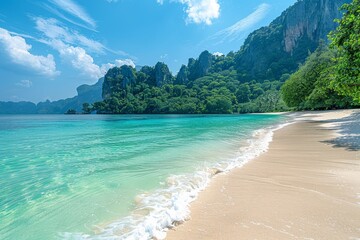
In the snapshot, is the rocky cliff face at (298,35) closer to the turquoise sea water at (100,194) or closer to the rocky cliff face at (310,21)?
the rocky cliff face at (310,21)

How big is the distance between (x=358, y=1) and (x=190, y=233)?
1869 cm

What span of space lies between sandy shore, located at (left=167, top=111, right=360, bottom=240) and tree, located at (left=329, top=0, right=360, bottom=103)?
26.1 feet

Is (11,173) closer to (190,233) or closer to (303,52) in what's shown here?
(190,233)

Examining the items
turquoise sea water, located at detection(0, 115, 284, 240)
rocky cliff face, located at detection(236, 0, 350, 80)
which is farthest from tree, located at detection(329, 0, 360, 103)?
rocky cliff face, located at detection(236, 0, 350, 80)

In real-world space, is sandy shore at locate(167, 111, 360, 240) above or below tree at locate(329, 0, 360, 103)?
below

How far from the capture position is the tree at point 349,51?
13008mm

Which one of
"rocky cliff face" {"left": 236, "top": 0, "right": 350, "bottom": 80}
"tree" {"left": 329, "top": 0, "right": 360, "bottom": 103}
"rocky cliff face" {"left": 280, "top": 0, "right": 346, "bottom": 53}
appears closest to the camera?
"tree" {"left": 329, "top": 0, "right": 360, "bottom": 103}

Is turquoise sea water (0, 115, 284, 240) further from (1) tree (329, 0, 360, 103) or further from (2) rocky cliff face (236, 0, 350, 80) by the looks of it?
(2) rocky cliff face (236, 0, 350, 80)

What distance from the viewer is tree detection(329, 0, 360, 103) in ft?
42.7

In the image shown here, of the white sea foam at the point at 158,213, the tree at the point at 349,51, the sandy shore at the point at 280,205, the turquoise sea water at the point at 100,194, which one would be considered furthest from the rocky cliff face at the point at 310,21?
the white sea foam at the point at 158,213

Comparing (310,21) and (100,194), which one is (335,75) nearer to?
(100,194)

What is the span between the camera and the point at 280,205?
4832 mm

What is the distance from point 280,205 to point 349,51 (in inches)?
540

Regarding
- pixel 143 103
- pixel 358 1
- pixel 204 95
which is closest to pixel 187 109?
pixel 204 95
